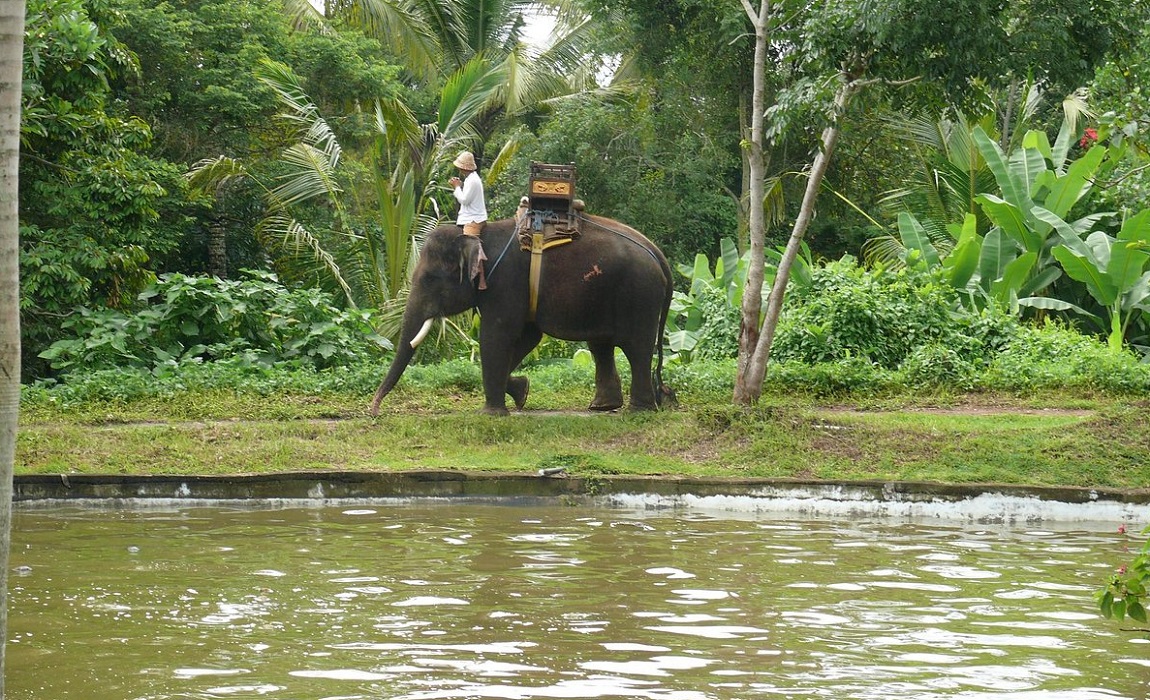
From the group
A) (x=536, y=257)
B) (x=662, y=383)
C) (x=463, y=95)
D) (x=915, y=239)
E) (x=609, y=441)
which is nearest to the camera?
(x=609, y=441)

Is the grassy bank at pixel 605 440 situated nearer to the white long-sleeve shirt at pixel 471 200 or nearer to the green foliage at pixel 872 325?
the white long-sleeve shirt at pixel 471 200

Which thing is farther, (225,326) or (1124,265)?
(1124,265)

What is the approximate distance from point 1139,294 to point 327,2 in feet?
56.8

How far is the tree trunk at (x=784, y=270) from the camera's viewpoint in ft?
37.6

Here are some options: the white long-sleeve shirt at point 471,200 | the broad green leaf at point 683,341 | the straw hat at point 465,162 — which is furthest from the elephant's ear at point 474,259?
the broad green leaf at point 683,341

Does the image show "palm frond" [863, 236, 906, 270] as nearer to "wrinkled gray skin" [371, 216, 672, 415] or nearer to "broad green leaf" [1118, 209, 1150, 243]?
"broad green leaf" [1118, 209, 1150, 243]

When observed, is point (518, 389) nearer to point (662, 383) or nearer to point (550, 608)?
point (662, 383)

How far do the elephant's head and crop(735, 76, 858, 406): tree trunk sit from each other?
2423 millimetres

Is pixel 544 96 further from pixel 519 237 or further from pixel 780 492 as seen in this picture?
pixel 780 492

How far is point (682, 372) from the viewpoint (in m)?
14.4

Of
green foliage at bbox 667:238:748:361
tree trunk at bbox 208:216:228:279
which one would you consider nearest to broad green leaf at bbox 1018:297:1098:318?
green foliage at bbox 667:238:748:361

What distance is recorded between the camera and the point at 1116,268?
15828mm

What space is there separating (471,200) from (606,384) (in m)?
2.02

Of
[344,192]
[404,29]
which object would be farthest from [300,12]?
[344,192]
